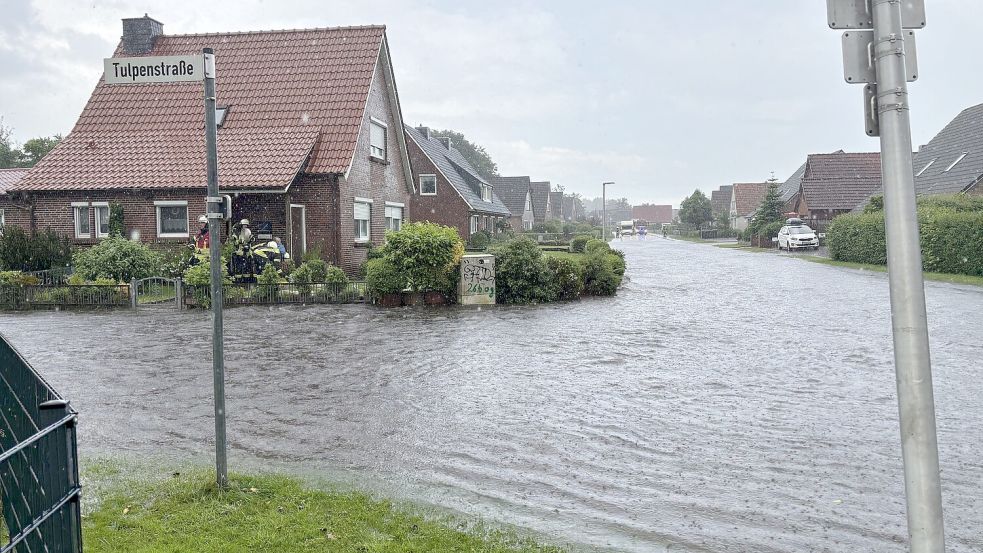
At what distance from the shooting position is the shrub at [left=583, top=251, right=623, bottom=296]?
20156 mm

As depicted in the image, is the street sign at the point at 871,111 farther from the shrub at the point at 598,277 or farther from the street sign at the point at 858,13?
the shrub at the point at 598,277

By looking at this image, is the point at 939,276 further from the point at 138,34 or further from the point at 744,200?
the point at 744,200

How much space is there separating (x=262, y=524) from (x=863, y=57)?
4507mm

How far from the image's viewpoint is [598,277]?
794 inches

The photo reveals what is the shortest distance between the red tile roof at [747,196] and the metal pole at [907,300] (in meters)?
93.1

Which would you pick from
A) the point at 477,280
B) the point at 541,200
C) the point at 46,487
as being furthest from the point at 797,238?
the point at 541,200

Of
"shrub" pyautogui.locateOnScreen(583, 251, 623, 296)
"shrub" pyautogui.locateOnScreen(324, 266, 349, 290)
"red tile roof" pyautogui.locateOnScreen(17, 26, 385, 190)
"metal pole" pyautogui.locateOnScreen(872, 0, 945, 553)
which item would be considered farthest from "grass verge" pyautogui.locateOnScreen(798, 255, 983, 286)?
"metal pole" pyautogui.locateOnScreen(872, 0, 945, 553)

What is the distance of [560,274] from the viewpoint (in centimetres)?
1917

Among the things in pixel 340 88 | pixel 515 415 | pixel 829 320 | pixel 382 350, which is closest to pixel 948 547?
pixel 515 415

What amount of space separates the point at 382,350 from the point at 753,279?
56.1 feet

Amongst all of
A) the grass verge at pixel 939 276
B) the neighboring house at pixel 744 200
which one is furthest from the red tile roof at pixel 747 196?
the grass verge at pixel 939 276

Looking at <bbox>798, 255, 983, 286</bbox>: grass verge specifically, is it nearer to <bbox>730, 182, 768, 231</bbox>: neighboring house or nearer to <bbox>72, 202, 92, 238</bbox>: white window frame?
<bbox>72, 202, 92, 238</bbox>: white window frame

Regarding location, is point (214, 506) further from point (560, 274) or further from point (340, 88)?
point (340, 88)

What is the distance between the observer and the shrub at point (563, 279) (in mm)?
18936
